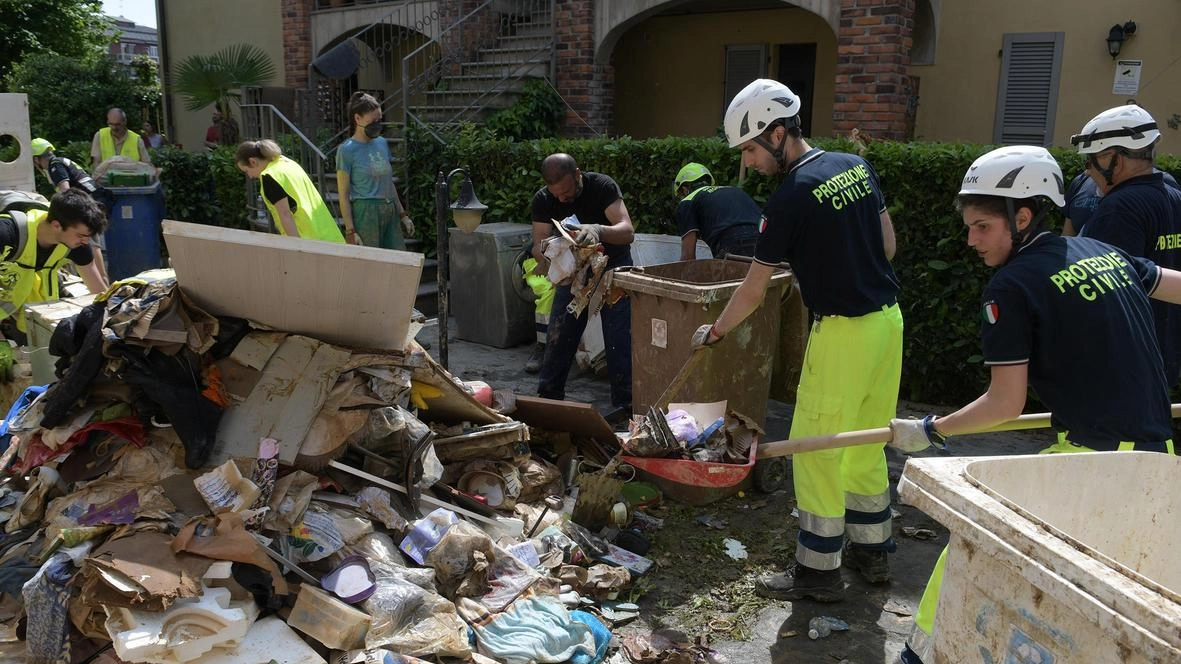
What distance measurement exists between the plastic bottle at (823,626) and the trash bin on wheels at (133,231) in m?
8.45

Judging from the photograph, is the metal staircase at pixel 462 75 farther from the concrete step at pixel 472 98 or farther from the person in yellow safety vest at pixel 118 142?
the person in yellow safety vest at pixel 118 142

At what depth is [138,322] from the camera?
338 centimetres

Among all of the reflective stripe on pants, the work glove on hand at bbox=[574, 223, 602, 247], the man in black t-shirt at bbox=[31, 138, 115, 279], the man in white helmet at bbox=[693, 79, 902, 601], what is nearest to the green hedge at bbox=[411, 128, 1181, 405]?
the work glove on hand at bbox=[574, 223, 602, 247]

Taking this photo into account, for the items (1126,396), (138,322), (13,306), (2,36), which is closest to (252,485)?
(138,322)

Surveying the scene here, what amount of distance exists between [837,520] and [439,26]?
33.6ft

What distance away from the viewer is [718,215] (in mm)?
5688

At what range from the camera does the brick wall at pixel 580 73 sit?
35.0 ft

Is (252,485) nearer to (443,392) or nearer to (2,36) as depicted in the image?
(443,392)

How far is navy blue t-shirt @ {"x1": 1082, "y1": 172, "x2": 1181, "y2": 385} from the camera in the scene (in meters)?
3.85

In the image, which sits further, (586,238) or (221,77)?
(221,77)

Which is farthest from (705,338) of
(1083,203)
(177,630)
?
(177,630)

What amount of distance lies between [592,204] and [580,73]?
18.4 feet

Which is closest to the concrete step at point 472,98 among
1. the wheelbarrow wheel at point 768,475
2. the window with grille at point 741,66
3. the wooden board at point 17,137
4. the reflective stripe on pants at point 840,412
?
the window with grille at point 741,66

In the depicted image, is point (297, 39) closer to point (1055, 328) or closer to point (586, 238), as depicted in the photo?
point (586, 238)
